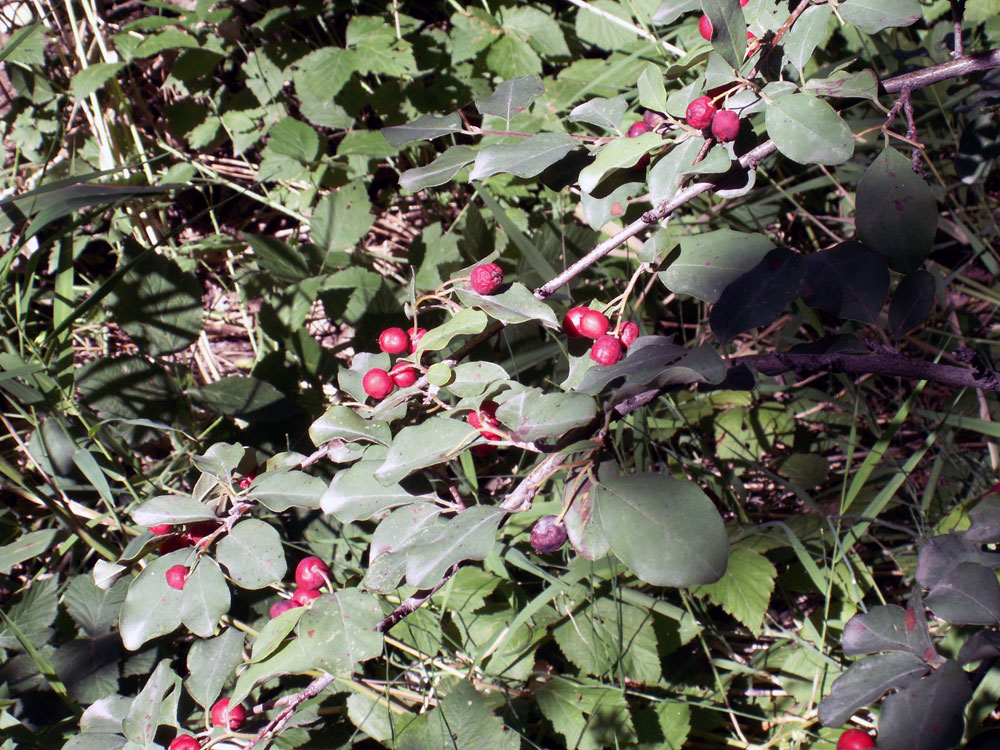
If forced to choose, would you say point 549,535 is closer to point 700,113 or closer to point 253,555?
point 253,555

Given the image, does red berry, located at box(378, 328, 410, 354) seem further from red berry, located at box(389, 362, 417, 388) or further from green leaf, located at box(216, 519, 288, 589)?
green leaf, located at box(216, 519, 288, 589)

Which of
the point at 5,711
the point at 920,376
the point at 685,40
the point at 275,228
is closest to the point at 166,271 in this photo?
the point at 5,711

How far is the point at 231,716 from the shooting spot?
1.03 metres

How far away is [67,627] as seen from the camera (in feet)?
4.80

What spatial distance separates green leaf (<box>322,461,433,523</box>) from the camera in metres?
0.91

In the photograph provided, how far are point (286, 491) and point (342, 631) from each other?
0.21 m

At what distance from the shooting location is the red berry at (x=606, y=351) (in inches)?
36.3

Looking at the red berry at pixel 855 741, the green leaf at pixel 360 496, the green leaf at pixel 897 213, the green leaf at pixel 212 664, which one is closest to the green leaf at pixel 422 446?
the green leaf at pixel 360 496

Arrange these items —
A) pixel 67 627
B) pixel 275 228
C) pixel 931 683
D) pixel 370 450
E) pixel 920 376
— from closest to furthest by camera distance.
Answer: pixel 931 683 < pixel 920 376 < pixel 370 450 < pixel 67 627 < pixel 275 228

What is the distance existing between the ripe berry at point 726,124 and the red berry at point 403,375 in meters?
0.52

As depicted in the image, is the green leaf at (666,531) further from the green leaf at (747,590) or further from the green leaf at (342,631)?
the green leaf at (747,590)

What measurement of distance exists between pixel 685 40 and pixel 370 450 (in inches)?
68.6

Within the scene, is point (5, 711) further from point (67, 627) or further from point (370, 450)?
point (370, 450)

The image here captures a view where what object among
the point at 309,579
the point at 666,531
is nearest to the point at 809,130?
the point at 666,531
